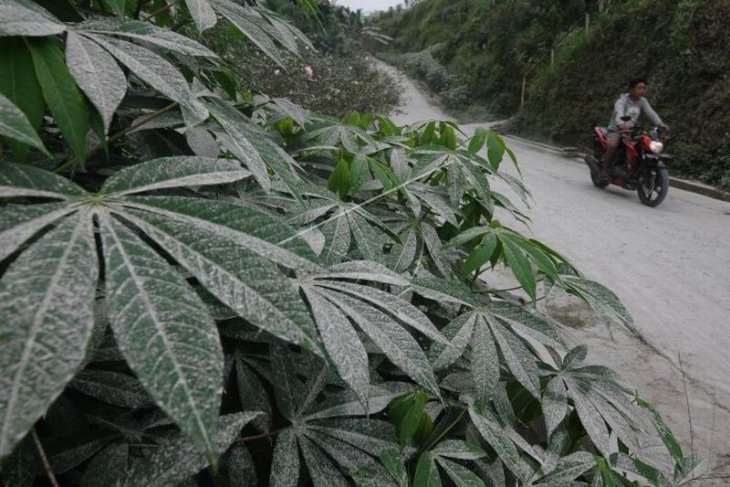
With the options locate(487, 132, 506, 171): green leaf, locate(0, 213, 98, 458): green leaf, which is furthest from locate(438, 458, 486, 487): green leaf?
locate(487, 132, 506, 171): green leaf

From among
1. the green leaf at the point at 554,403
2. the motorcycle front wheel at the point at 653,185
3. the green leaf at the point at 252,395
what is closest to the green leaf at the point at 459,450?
the green leaf at the point at 554,403

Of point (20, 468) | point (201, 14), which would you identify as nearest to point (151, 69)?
point (201, 14)

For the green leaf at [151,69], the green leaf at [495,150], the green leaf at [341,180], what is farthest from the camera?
the green leaf at [495,150]

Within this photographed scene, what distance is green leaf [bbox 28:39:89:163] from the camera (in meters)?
0.37

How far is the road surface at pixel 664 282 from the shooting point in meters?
1.66

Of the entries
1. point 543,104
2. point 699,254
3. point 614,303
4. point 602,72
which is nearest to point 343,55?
point 543,104

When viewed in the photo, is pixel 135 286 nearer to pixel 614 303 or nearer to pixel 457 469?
pixel 457 469

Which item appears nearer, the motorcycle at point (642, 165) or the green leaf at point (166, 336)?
the green leaf at point (166, 336)

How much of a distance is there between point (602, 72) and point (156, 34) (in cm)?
899

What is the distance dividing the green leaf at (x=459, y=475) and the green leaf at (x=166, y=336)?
423 millimetres

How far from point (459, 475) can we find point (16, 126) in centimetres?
57

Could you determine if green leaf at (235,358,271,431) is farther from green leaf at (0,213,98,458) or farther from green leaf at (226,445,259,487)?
green leaf at (0,213,98,458)

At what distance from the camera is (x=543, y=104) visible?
30.3 feet

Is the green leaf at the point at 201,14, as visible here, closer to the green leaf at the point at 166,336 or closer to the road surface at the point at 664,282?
the green leaf at the point at 166,336
